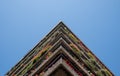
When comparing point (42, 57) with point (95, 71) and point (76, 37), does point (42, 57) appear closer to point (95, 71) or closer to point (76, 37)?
point (95, 71)

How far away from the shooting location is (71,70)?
16672mm

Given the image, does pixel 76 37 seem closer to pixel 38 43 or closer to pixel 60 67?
pixel 38 43

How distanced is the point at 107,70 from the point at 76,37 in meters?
4.16

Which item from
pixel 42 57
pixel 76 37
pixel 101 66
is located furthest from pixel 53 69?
pixel 76 37

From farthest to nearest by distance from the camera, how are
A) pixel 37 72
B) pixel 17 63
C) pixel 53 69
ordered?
1. pixel 17 63
2. pixel 37 72
3. pixel 53 69

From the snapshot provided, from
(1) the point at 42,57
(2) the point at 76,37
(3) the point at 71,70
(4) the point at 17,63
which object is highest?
(4) the point at 17,63

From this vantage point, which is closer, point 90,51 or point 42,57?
point 42,57

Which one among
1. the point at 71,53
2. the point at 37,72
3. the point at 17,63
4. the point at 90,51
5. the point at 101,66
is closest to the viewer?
the point at 37,72

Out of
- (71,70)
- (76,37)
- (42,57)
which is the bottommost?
A: (71,70)

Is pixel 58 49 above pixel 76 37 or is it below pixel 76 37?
below

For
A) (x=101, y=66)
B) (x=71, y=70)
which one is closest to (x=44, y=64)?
(x=71, y=70)

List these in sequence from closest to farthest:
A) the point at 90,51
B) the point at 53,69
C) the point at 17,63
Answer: the point at 53,69 < the point at 90,51 < the point at 17,63

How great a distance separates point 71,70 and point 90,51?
6769 millimetres

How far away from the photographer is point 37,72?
17797 mm
